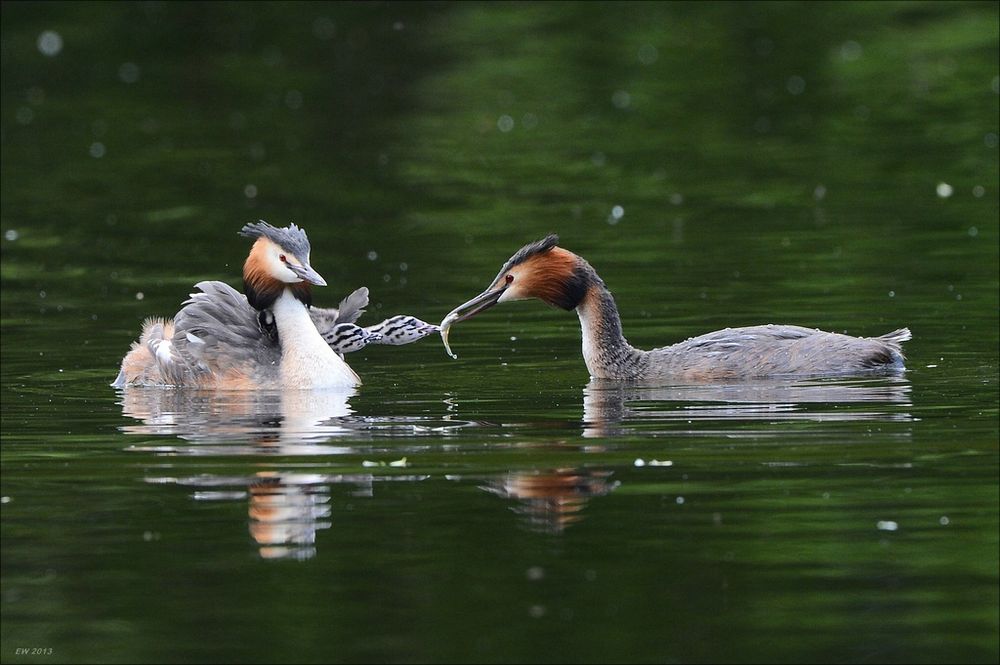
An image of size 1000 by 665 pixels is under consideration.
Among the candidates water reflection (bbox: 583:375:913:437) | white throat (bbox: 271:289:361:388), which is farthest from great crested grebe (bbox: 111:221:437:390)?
water reflection (bbox: 583:375:913:437)

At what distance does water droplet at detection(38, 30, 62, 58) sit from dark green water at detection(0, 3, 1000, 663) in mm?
3343

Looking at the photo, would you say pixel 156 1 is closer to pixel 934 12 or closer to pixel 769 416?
pixel 934 12

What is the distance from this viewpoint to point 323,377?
13.1m

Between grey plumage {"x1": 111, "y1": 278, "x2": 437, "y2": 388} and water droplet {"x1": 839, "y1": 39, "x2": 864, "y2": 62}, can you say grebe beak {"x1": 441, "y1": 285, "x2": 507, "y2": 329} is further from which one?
water droplet {"x1": 839, "y1": 39, "x2": 864, "y2": 62}

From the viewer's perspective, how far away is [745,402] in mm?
11812

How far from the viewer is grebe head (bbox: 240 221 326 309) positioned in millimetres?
13266

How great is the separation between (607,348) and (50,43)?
2805 centimetres

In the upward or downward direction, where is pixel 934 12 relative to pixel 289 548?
upward

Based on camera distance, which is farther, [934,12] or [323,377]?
[934,12]

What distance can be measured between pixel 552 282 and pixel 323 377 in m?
1.62

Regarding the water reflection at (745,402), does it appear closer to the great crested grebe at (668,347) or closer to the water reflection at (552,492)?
the great crested grebe at (668,347)

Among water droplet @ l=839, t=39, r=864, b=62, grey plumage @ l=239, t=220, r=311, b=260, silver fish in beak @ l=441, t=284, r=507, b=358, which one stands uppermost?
water droplet @ l=839, t=39, r=864, b=62

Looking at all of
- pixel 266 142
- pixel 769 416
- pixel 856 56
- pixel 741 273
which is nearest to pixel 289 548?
pixel 769 416

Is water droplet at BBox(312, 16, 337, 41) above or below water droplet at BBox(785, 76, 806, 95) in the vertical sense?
above
